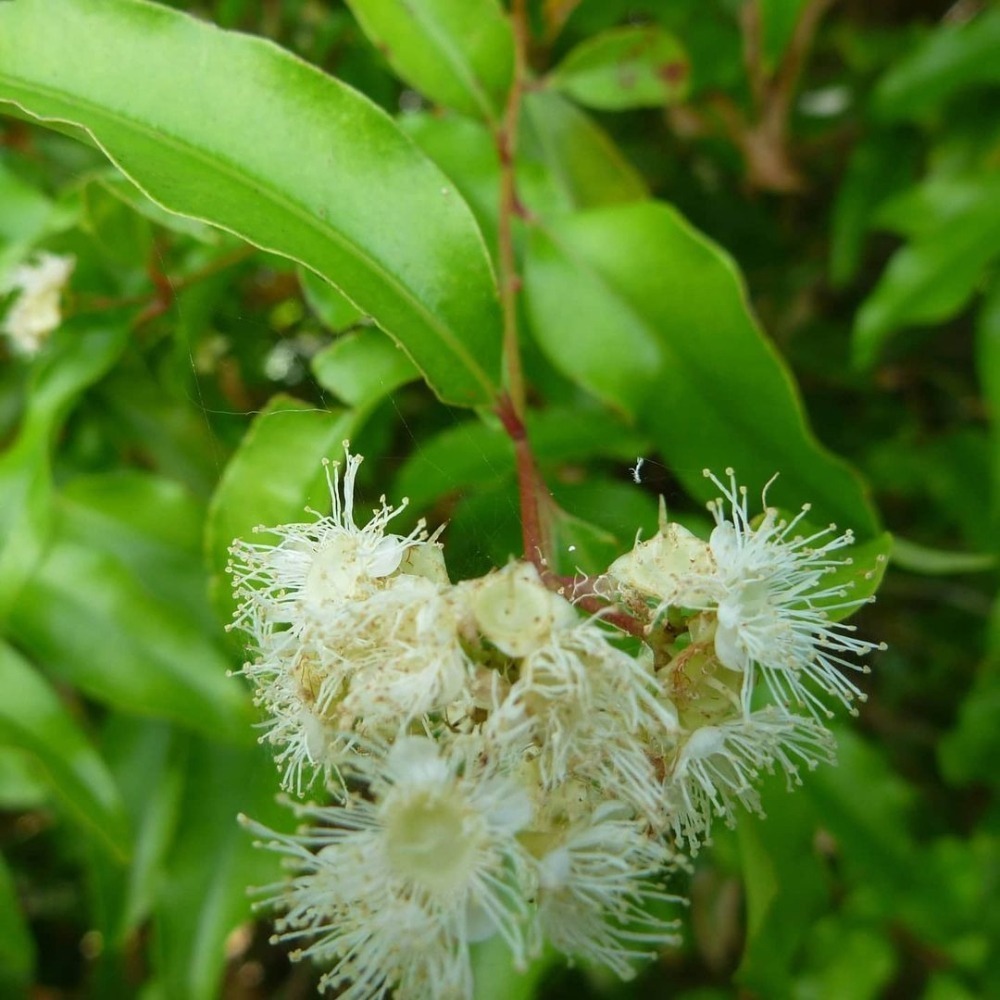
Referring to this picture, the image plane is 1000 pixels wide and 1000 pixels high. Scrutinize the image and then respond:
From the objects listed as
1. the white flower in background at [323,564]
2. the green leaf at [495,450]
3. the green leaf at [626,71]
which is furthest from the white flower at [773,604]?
the green leaf at [626,71]

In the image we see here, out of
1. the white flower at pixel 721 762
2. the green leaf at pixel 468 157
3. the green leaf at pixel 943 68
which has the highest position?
the green leaf at pixel 943 68

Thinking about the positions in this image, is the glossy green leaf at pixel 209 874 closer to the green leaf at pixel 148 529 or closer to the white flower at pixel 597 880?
the green leaf at pixel 148 529

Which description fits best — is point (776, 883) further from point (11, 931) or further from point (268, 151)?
point (11, 931)

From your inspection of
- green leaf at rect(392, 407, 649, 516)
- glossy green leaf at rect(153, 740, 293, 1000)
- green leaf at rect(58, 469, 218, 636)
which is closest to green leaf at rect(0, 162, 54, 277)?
green leaf at rect(58, 469, 218, 636)

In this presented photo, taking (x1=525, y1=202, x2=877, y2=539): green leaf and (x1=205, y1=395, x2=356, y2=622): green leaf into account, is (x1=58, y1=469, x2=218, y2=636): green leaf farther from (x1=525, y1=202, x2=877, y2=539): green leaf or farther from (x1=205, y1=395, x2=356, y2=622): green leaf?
(x1=525, y1=202, x2=877, y2=539): green leaf

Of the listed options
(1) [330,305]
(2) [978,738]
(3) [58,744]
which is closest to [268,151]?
(1) [330,305]

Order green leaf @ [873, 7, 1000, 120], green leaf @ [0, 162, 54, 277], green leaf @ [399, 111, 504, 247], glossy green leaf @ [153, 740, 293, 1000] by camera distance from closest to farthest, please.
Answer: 1. green leaf @ [399, 111, 504, 247]
2. glossy green leaf @ [153, 740, 293, 1000]
3. green leaf @ [0, 162, 54, 277]
4. green leaf @ [873, 7, 1000, 120]

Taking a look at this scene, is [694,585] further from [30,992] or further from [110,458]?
[30,992]
